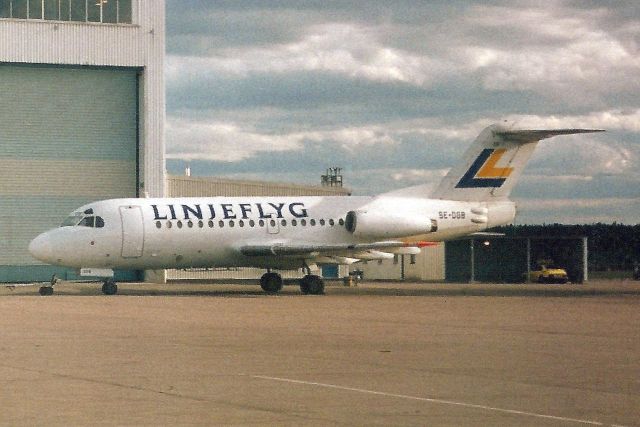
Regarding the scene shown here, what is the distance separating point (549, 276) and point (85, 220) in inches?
1317

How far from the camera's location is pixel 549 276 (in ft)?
216

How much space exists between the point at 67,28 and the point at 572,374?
141 feet

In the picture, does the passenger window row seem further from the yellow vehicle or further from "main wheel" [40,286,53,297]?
the yellow vehicle

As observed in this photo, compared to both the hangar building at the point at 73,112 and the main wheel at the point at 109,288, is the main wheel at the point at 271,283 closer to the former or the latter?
the main wheel at the point at 109,288

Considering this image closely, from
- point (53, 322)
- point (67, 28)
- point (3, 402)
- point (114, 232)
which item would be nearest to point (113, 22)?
point (67, 28)

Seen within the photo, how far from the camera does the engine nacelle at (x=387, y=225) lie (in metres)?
40.9

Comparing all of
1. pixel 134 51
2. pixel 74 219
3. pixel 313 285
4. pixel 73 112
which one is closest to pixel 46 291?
pixel 74 219

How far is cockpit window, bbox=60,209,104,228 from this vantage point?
40156 millimetres

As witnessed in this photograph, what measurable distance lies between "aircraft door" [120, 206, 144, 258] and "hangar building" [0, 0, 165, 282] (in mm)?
15133

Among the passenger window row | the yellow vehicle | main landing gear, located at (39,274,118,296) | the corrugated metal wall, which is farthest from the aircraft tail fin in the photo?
the yellow vehicle

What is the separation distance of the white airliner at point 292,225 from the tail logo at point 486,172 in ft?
0.12

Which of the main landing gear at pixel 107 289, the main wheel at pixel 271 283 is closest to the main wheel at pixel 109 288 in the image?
the main landing gear at pixel 107 289

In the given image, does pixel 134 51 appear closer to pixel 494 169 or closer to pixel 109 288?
pixel 109 288

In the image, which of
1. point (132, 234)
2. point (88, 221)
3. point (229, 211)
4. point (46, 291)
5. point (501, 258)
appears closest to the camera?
point (132, 234)
